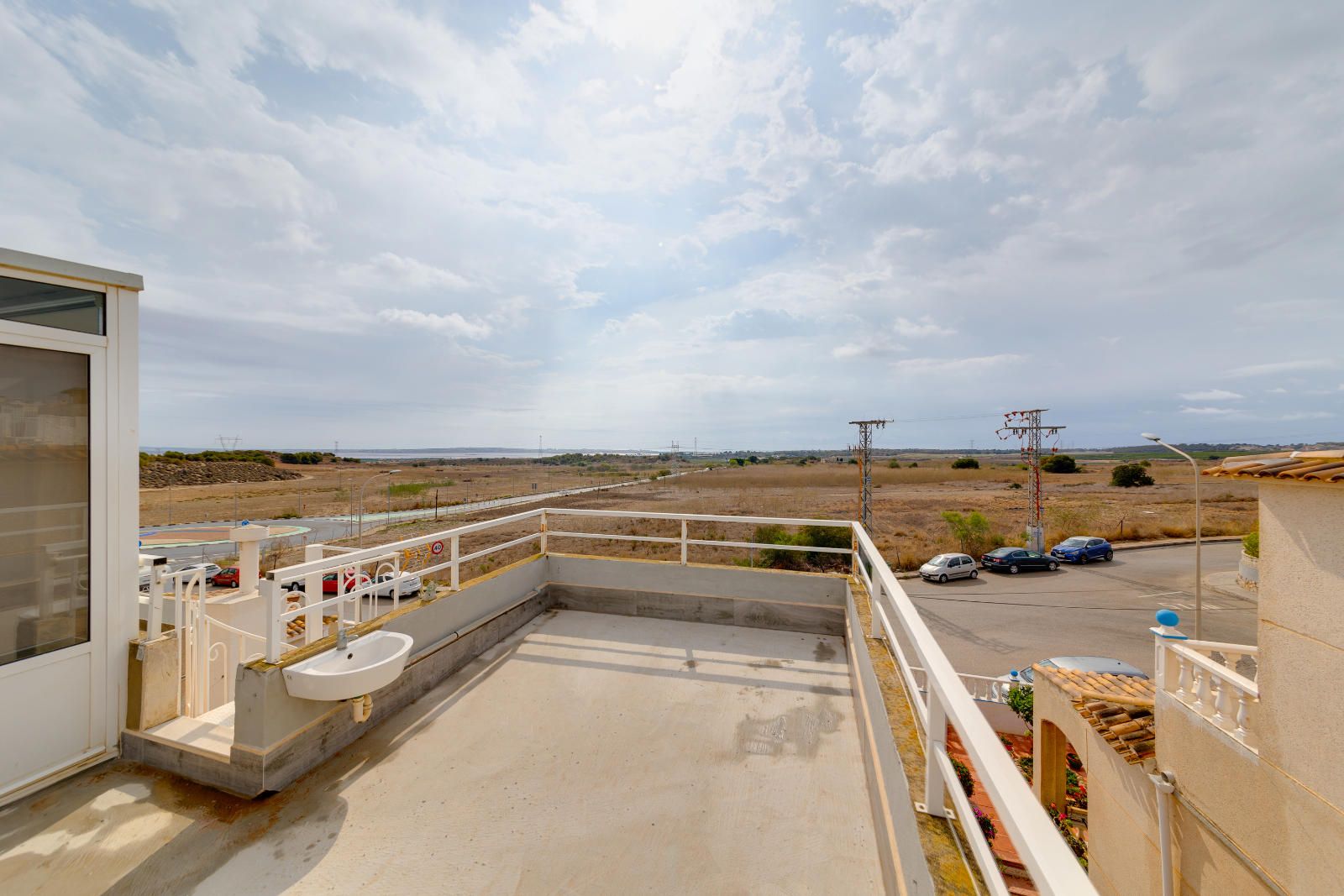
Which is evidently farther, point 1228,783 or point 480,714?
point 1228,783

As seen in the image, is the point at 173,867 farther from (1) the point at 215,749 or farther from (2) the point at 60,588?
(2) the point at 60,588

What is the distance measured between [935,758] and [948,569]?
2114cm

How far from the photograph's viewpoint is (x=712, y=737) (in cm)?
300

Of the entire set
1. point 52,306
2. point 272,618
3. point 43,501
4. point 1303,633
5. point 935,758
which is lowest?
point 1303,633

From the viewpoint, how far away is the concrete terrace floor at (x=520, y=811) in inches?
79.9

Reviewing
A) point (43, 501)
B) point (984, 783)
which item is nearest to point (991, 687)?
point (984, 783)

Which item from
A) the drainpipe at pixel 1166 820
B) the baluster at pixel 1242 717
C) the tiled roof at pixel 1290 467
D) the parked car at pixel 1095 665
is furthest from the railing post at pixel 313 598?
the parked car at pixel 1095 665

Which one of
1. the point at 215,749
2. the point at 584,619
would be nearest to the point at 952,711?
the point at 215,749

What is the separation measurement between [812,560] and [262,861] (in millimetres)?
17923

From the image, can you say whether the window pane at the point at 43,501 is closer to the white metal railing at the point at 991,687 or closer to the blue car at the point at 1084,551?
the white metal railing at the point at 991,687

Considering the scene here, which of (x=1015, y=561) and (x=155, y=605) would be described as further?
(x=1015, y=561)

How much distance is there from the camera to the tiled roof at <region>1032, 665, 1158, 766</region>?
5.64 metres

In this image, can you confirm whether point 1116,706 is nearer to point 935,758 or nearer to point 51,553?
point 935,758

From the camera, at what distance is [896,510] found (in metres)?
34.6
